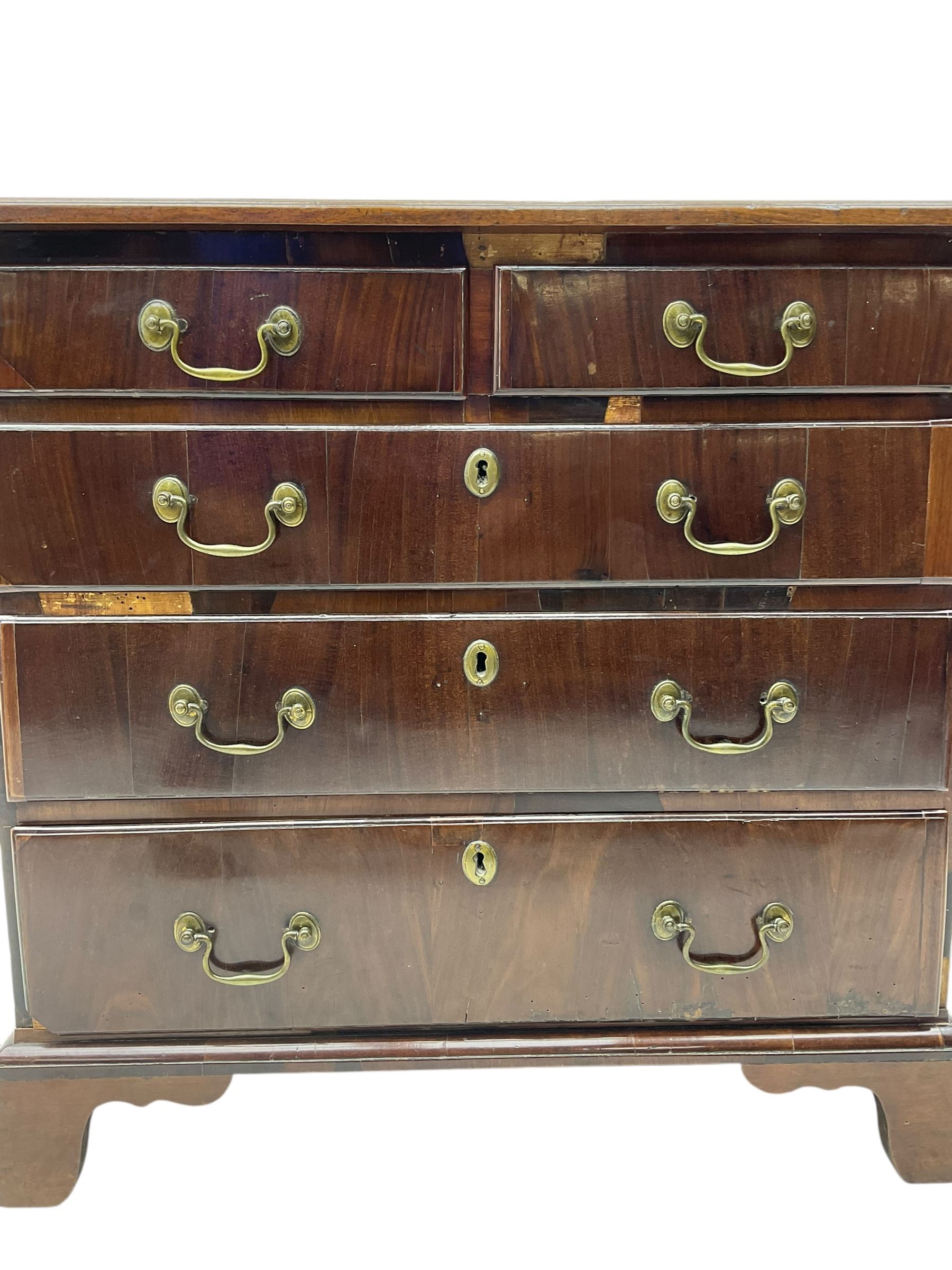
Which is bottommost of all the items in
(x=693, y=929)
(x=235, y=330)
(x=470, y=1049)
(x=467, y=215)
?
(x=470, y=1049)

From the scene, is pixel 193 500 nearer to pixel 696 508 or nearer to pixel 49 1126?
pixel 696 508

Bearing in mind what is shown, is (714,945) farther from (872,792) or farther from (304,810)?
(304,810)

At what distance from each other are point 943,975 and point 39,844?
4.25ft

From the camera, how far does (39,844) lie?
4.61 ft

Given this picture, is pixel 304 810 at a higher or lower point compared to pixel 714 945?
Result: higher

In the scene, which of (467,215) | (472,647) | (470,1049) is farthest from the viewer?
(470,1049)

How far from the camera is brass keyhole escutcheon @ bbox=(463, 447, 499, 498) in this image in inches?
52.2

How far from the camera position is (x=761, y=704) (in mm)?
1391

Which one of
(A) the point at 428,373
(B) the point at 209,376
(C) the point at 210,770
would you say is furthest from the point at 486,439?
(C) the point at 210,770

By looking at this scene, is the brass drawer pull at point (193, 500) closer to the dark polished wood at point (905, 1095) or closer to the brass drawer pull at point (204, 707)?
the brass drawer pull at point (204, 707)

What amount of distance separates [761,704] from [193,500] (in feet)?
2.66

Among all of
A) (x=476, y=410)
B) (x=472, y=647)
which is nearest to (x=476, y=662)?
(x=472, y=647)

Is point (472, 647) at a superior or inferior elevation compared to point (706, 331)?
inferior

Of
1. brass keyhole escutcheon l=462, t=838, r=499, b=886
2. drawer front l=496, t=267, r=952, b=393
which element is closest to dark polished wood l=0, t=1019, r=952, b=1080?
brass keyhole escutcheon l=462, t=838, r=499, b=886
